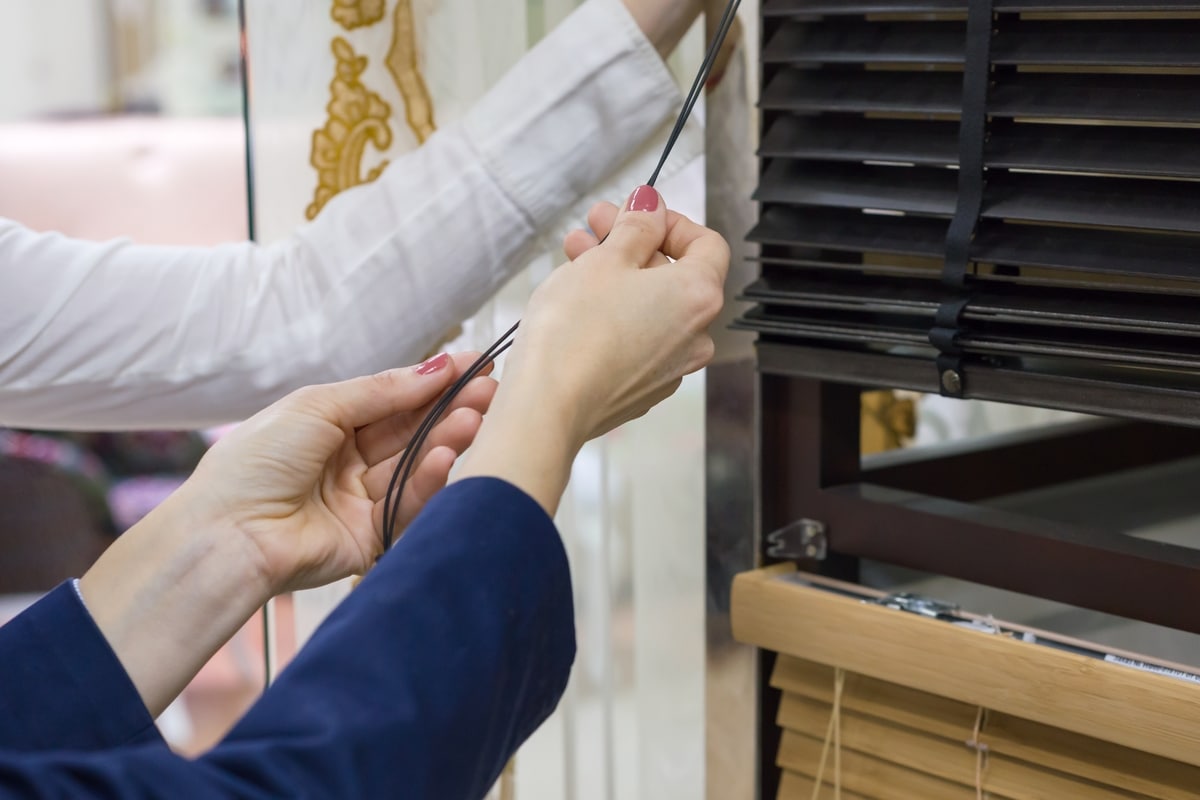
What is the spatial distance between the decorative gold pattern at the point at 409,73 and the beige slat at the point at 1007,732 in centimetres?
54

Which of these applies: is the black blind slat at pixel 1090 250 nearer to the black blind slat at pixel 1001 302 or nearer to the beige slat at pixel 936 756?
the black blind slat at pixel 1001 302

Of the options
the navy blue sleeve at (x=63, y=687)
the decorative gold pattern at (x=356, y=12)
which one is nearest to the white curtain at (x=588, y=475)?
the decorative gold pattern at (x=356, y=12)

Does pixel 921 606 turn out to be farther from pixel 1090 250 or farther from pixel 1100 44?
pixel 1100 44

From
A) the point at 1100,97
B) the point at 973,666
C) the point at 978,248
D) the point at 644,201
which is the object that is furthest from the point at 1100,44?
the point at 973,666

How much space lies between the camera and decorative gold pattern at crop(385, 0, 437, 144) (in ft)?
3.33

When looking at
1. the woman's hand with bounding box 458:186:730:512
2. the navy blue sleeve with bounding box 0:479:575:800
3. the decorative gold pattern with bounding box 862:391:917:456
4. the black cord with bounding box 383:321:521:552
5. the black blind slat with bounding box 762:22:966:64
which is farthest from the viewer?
the decorative gold pattern with bounding box 862:391:917:456

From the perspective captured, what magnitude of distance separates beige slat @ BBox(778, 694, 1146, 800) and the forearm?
1.54 feet

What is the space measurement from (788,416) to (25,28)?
1.04 metres

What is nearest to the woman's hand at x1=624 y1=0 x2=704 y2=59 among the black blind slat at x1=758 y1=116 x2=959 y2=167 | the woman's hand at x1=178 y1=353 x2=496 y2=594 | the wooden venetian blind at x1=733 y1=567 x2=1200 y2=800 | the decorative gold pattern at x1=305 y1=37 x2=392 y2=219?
the black blind slat at x1=758 y1=116 x2=959 y2=167

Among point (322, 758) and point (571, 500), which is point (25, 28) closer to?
point (571, 500)

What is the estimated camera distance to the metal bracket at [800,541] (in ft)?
3.24

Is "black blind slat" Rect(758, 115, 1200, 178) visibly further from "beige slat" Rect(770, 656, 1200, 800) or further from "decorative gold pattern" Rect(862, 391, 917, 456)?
"decorative gold pattern" Rect(862, 391, 917, 456)

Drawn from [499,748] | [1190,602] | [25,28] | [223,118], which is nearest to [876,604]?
[1190,602]

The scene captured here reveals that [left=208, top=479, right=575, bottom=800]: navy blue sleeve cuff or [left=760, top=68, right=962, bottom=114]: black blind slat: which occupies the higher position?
[left=760, top=68, right=962, bottom=114]: black blind slat
